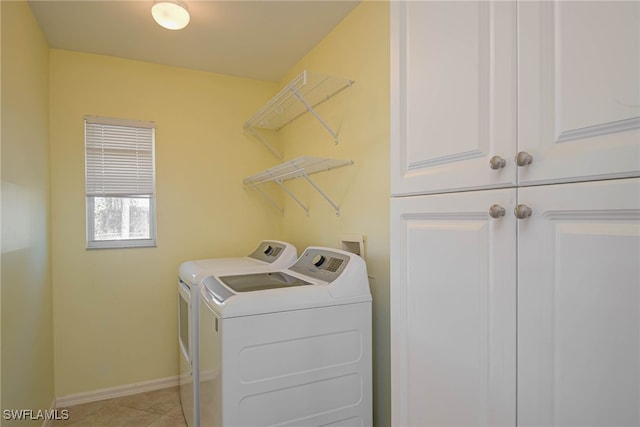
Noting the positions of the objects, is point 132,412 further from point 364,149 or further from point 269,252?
point 364,149

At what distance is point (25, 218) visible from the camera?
1.87 m

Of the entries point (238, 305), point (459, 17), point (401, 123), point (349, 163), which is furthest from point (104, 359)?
point (459, 17)

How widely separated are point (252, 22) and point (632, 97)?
2.10m

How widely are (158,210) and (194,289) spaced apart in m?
1.06

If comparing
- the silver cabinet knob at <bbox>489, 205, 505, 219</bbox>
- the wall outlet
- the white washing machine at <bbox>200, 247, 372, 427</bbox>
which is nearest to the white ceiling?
the wall outlet

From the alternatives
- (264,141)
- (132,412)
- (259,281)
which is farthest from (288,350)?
(264,141)

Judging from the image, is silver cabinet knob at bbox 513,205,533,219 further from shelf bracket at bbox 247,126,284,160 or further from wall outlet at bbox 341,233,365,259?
shelf bracket at bbox 247,126,284,160

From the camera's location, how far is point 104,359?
8.70 ft

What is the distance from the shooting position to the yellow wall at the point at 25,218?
1.62m

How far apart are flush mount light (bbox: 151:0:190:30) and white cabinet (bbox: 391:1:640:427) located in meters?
1.32

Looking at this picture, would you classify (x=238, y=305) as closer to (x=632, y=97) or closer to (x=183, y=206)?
(x=632, y=97)

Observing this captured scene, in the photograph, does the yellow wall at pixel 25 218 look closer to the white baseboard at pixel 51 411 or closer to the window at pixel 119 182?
the white baseboard at pixel 51 411

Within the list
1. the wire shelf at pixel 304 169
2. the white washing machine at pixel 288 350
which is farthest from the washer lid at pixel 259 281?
the wire shelf at pixel 304 169

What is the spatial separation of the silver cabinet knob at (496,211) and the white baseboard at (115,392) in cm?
282
